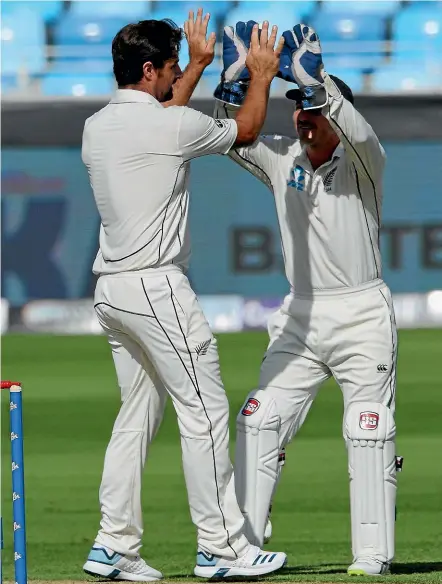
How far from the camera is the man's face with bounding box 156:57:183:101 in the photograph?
4.14m

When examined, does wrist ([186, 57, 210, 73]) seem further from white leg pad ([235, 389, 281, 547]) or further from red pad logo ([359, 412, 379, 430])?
red pad logo ([359, 412, 379, 430])

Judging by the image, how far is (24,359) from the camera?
12.8 meters

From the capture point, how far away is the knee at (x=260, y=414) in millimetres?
4504

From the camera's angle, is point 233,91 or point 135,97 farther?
point 233,91

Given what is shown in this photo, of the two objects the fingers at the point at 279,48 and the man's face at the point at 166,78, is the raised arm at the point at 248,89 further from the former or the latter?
the man's face at the point at 166,78

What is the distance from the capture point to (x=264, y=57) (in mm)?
4125

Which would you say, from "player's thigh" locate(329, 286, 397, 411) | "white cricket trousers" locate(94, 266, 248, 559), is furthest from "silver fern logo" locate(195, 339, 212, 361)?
"player's thigh" locate(329, 286, 397, 411)

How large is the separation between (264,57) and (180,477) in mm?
4133

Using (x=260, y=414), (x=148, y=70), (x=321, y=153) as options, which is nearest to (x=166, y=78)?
(x=148, y=70)

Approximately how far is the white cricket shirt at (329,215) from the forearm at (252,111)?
1.49 ft

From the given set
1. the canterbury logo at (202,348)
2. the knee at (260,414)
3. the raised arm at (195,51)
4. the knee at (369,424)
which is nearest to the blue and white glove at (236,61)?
the raised arm at (195,51)

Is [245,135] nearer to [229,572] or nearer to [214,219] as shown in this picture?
[229,572]

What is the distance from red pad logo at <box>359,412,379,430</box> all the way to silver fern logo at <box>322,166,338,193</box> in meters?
0.81

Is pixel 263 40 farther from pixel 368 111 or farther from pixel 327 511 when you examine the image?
pixel 368 111
